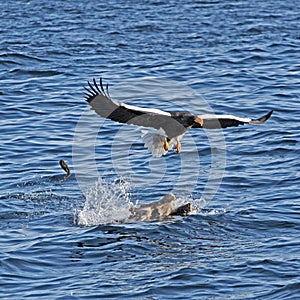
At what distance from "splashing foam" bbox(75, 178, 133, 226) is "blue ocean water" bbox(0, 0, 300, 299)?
0.03m

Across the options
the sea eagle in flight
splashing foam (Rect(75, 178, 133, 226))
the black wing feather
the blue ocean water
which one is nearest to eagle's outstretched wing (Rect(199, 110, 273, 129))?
the sea eagle in flight

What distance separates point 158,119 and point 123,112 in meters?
0.57

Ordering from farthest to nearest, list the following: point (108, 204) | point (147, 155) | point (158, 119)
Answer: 1. point (147, 155)
2. point (108, 204)
3. point (158, 119)

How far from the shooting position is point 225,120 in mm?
10609

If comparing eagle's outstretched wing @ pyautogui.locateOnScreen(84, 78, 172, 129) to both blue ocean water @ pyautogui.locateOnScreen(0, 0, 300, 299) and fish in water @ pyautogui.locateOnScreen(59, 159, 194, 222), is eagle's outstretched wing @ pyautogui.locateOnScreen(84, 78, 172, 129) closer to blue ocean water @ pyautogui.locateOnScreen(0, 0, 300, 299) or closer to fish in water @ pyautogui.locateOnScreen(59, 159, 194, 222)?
fish in water @ pyautogui.locateOnScreen(59, 159, 194, 222)

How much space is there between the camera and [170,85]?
16.3 metres

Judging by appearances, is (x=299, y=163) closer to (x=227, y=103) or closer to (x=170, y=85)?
(x=227, y=103)

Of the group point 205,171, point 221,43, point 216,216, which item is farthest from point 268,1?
point 216,216

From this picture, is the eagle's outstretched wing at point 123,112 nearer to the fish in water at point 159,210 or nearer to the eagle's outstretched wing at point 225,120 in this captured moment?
the eagle's outstretched wing at point 225,120

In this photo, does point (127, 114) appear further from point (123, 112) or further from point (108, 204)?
point (108, 204)

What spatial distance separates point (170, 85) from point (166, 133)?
5958 mm

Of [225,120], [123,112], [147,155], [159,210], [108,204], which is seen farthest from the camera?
[147,155]

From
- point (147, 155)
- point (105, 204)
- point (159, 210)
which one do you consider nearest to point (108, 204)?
point (105, 204)

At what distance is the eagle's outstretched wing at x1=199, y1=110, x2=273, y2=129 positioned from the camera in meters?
10.4
